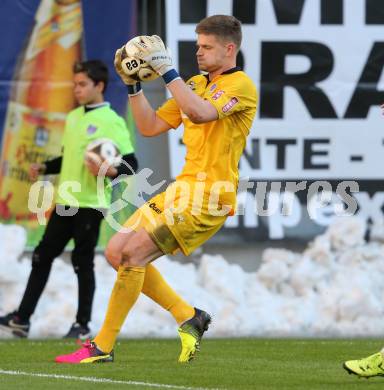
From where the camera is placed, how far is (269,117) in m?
11.0

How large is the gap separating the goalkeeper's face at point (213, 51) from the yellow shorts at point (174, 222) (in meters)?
0.72

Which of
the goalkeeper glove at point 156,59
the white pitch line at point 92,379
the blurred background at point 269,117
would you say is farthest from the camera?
the blurred background at point 269,117

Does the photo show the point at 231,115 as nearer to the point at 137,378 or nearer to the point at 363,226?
the point at 137,378

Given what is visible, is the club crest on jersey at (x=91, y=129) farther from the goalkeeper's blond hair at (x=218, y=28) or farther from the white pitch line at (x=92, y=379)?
the white pitch line at (x=92, y=379)

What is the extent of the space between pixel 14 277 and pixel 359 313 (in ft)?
8.52

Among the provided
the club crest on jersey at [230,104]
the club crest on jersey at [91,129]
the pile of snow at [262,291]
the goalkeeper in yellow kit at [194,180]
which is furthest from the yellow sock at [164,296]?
the pile of snow at [262,291]

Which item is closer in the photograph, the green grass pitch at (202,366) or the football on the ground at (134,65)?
the green grass pitch at (202,366)

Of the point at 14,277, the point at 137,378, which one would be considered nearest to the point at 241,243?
the point at 14,277

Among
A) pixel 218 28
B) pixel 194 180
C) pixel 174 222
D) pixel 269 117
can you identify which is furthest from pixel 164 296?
pixel 269 117

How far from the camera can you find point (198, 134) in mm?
7285

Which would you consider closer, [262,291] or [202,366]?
[202,366]

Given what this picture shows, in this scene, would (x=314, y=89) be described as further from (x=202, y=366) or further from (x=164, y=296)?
(x=202, y=366)

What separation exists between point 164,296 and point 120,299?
39cm

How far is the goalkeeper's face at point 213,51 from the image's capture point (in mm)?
7289
